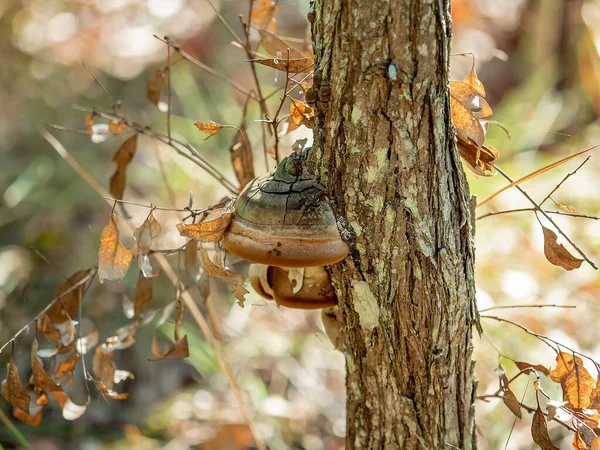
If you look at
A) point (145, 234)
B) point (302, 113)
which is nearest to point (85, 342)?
point (145, 234)

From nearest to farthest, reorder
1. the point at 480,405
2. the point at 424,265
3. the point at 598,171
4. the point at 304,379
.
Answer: the point at 424,265 → the point at 480,405 → the point at 304,379 → the point at 598,171

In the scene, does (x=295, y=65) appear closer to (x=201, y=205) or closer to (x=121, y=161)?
(x=121, y=161)

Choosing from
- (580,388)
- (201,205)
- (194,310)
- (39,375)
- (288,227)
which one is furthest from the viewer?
(201,205)

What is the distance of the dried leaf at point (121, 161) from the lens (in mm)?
1283

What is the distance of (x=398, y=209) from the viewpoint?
898mm

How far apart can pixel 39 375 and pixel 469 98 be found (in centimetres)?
91

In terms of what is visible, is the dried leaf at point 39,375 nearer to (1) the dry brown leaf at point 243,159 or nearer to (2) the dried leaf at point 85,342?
(2) the dried leaf at point 85,342

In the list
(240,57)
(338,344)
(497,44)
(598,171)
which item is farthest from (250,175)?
(497,44)

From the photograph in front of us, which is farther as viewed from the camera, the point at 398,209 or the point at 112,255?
the point at 112,255

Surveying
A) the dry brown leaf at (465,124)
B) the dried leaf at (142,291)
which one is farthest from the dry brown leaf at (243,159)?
the dry brown leaf at (465,124)

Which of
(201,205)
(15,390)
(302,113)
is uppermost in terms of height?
(201,205)

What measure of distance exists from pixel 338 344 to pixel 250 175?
38cm

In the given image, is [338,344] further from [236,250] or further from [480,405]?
[480,405]

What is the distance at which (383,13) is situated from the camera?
819 mm
